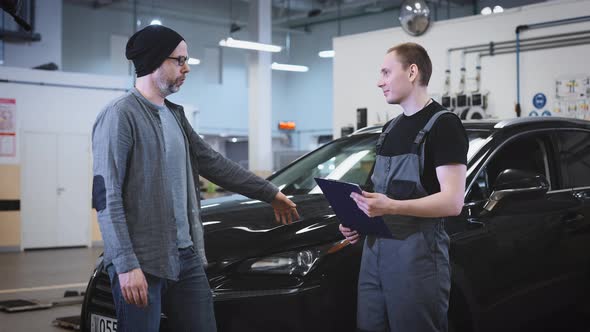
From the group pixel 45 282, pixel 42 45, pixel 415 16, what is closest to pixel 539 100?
pixel 415 16

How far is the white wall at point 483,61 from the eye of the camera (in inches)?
309

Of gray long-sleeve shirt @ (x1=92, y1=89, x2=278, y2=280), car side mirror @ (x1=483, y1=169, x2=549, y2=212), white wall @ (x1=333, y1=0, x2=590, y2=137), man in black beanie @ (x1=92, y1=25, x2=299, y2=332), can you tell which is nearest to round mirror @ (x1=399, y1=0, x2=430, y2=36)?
white wall @ (x1=333, y1=0, x2=590, y2=137)

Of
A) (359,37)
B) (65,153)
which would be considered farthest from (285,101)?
(359,37)

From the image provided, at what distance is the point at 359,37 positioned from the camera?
32.1 ft

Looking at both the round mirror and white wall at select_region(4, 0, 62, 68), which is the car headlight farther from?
white wall at select_region(4, 0, 62, 68)

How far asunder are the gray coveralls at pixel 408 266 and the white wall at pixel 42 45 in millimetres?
11807

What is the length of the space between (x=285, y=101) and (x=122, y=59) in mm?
7047

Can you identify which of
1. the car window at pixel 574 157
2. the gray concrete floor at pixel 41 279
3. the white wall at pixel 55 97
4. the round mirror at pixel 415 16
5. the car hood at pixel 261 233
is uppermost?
the round mirror at pixel 415 16

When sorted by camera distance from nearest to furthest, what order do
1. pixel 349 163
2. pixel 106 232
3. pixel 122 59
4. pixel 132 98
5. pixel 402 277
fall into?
pixel 106 232, pixel 132 98, pixel 402 277, pixel 349 163, pixel 122 59

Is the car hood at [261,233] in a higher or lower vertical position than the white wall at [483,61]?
lower

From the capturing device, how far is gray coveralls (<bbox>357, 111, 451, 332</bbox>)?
8.36 ft

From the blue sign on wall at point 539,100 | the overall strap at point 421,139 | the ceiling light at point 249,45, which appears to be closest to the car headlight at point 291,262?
the overall strap at point 421,139

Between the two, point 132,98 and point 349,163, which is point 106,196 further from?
point 349,163

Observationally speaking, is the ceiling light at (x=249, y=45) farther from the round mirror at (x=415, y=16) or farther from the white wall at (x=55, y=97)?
the round mirror at (x=415, y=16)
